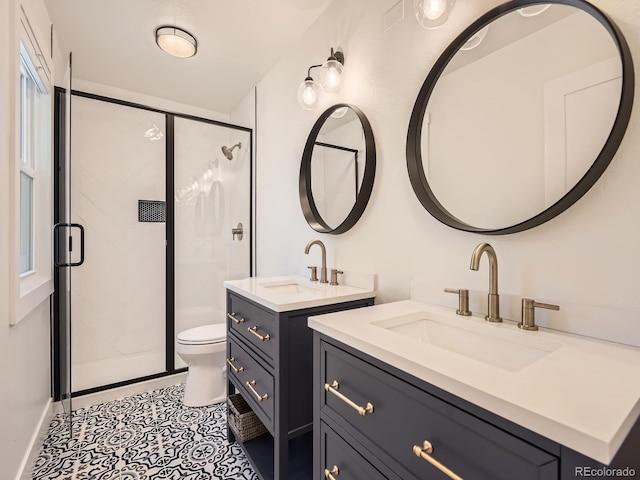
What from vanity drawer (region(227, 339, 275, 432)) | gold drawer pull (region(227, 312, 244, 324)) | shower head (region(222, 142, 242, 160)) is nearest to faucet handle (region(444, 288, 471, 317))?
vanity drawer (region(227, 339, 275, 432))

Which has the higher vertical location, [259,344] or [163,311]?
[259,344]

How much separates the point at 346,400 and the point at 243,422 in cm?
106

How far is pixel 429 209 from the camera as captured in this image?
4.00 feet

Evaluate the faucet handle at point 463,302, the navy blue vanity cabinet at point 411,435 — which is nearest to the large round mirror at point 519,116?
the faucet handle at point 463,302

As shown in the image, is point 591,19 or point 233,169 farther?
point 233,169

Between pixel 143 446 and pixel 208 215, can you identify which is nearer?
pixel 143 446

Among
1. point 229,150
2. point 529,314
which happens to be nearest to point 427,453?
point 529,314

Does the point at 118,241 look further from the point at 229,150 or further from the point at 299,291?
the point at 299,291

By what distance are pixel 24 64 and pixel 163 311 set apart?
202 centimetres

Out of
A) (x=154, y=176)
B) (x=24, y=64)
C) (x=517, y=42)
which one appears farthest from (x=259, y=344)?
(x=154, y=176)

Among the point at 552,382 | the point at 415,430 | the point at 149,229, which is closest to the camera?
the point at 552,382

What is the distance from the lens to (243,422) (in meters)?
1.64

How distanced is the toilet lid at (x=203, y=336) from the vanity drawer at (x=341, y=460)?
54.3 inches

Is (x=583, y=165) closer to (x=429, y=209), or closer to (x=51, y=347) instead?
(x=429, y=209)
